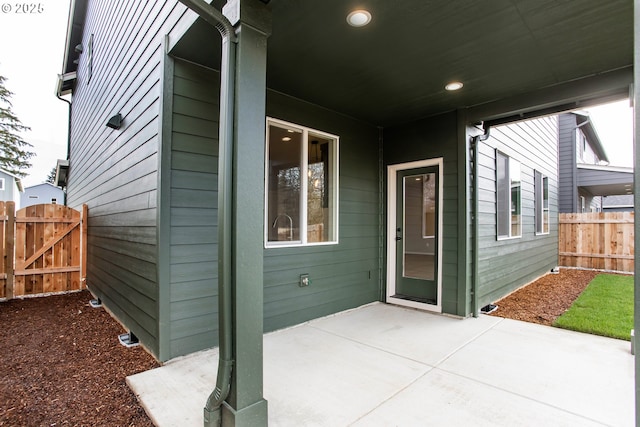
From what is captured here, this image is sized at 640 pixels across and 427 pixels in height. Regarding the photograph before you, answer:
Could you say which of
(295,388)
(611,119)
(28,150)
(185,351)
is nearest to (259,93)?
(295,388)

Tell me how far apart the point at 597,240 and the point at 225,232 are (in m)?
10.2

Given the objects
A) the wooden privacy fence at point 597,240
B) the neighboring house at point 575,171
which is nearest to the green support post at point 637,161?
the wooden privacy fence at point 597,240

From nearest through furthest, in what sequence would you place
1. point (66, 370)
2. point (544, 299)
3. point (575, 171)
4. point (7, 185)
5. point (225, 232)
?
point (225, 232)
point (66, 370)
point (544, 299)
point (575, 171)
point (7, 185)

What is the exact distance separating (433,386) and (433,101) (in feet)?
10.3

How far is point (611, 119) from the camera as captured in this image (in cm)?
1998

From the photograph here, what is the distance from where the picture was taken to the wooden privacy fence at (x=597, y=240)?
26.3ft

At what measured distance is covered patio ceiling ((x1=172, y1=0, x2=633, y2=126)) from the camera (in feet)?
7.43

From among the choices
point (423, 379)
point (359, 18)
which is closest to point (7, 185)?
point (359, 18)

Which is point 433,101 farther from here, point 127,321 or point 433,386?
point 127,321

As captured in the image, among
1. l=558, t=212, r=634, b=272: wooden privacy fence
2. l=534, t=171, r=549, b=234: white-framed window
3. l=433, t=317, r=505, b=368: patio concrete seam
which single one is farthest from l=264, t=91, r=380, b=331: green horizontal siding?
l=558, t=212, r=634, b=272: wooden privacy fence

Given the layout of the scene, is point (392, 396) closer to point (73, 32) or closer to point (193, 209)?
point (193, 209)

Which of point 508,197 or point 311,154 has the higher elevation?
point 311,154

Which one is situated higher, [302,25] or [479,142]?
[302,25]

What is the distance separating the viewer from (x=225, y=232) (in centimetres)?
184
